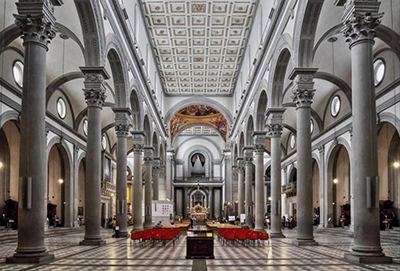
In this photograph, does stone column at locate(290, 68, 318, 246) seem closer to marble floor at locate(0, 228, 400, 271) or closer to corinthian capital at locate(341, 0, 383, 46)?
marble floor at locate(0, 228, 400, 271)

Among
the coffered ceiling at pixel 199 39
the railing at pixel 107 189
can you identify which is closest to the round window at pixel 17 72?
the coffered ceiling at pixel 199 39

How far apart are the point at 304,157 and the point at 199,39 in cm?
1725

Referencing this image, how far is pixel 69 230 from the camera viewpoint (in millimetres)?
29688

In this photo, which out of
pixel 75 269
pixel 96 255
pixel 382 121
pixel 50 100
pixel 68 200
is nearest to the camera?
pixel 75 269

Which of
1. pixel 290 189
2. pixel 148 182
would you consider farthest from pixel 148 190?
Answer: pixel 290 189

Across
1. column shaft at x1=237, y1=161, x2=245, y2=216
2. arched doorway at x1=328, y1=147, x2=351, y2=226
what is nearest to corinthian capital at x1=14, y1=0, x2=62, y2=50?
arched doorway at x1=328, y1=147, x2=351, y2=226

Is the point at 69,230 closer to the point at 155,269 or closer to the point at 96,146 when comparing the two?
the point at 96,146

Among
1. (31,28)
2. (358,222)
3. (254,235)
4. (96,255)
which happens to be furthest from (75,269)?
(254,235)

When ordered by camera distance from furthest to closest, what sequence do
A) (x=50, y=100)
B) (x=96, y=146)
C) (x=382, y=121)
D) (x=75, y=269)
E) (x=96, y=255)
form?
(x=50, y=100) → (x=382, y=121) → (x=96, y=146) → (x=96, y=255) → (x=75, y=269)

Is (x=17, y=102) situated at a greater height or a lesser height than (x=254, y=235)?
greater

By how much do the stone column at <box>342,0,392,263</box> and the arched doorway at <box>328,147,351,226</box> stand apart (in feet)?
67.3

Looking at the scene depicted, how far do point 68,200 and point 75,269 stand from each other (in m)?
21.9

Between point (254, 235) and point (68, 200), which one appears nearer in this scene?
point (254, 235)

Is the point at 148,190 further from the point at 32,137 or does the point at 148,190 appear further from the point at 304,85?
the point at 32,137
